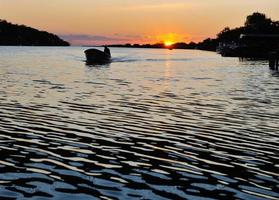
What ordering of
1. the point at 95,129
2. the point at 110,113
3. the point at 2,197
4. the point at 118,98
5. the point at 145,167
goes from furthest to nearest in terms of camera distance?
the point at 118,98
the point at 110,113
the point at 95,129
the point at 145,167
the point at 2,197

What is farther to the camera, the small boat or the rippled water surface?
the small boat

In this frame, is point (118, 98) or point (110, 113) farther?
point (118, 98)

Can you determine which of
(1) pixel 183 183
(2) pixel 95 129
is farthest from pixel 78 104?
(1) pixel 183 183

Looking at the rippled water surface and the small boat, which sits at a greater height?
the small boat

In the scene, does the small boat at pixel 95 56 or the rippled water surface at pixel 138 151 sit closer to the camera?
the rippled water surface at pixel 138 151

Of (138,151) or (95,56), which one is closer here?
(138,151)

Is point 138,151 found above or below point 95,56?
below

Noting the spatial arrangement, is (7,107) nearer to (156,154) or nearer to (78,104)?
(78,104)

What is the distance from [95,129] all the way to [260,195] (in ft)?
37.2

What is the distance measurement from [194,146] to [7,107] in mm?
16270

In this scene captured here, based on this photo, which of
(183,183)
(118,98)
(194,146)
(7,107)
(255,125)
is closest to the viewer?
(183,183)

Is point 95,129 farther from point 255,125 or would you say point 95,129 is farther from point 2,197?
point 2,197

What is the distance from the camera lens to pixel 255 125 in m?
24.7

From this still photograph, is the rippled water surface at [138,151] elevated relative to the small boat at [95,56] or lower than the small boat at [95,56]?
lower
